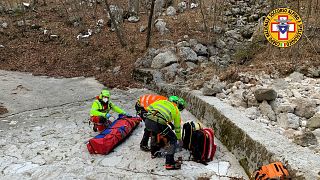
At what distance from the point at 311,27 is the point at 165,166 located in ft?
33.7

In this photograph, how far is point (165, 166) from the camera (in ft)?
20.0

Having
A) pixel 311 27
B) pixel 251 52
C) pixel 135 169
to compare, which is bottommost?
pixel 135 169

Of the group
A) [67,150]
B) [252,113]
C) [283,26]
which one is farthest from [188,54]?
[67,150]

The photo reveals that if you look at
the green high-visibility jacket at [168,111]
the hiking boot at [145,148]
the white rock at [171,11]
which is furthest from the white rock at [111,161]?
the white rock at [171,11]

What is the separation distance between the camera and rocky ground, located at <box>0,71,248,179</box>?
600 cm

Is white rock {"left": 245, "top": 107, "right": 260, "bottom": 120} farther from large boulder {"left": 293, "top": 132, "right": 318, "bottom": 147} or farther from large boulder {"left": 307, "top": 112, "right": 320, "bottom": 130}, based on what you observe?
large boulder {"left": 293, "top": 132, "right": 318, "bottom": 147}

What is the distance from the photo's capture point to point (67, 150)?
721 cm

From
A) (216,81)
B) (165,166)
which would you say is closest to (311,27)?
(216,81)

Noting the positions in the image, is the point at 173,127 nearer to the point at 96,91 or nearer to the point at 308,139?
the point at 308,139

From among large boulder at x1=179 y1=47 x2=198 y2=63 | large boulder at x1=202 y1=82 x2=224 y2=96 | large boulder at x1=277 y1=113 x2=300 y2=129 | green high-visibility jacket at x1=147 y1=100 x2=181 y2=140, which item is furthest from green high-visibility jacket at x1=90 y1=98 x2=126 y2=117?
large boulder at x1=179 y1=47 x2=198 y2=63

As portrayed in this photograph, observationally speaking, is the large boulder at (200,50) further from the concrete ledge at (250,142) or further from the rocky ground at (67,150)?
the concrete ledge at (250,142)

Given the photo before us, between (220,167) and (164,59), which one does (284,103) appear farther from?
(164,59)

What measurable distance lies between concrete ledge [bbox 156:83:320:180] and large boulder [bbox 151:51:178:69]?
4.97 metres

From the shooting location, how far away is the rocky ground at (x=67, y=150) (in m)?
6.00
